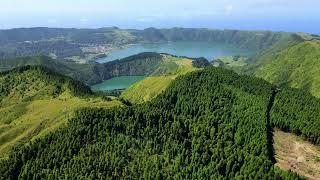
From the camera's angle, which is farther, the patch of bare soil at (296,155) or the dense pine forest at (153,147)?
the patch of bare soil at (296,155)

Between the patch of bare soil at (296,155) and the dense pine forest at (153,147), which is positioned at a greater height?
the dense pine forest at (153,147)

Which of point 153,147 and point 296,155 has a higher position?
point 153,147

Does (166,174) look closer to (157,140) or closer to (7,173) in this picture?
(157,140)

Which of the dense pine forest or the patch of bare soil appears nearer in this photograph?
the dense pine forest

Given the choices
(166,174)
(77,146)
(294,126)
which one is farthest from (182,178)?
(294,126)
